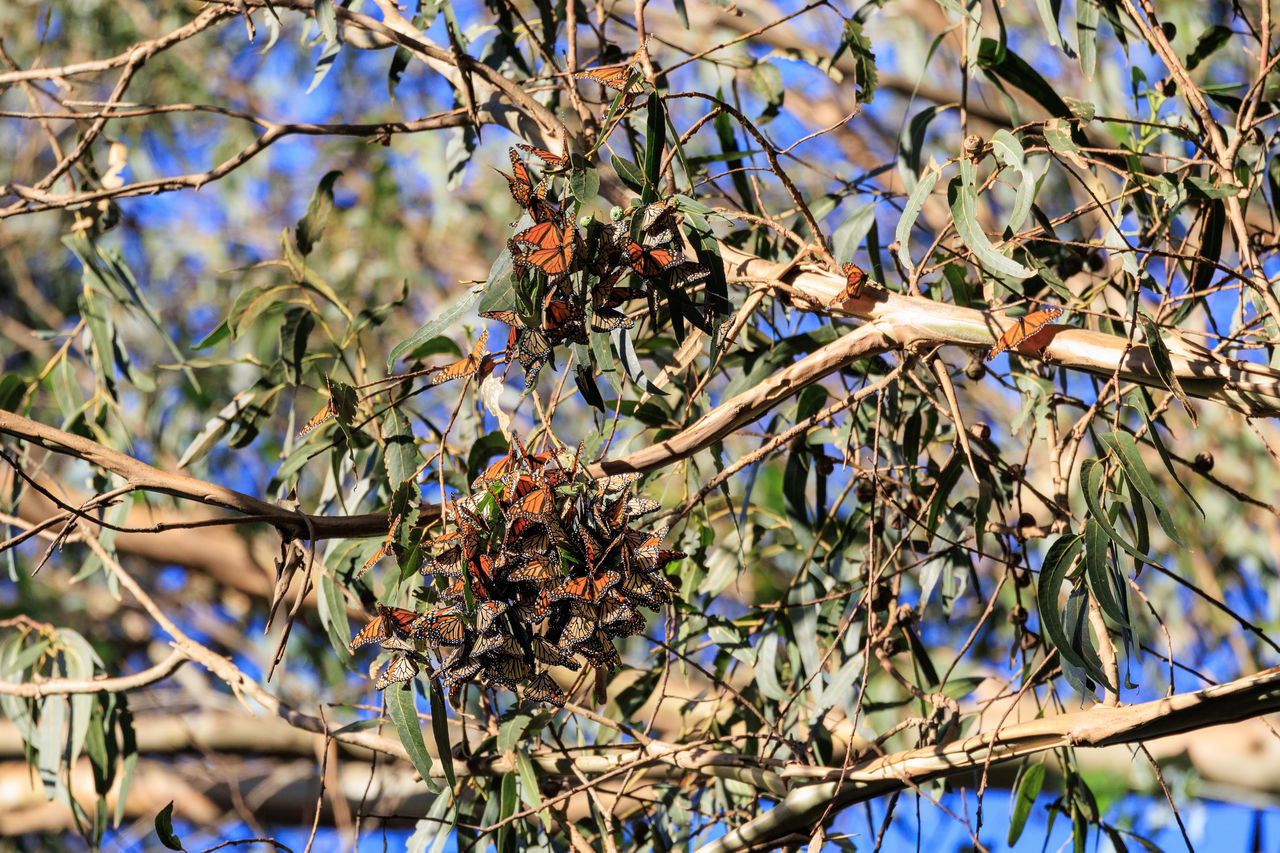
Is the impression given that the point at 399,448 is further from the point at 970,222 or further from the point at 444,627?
the point at 970,222


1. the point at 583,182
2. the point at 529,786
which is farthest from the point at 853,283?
the point at 529,786

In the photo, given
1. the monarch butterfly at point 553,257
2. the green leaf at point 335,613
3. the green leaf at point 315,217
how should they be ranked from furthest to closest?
the green leaf at point 315,217 → the green leaf at point 335,613 → the monarch butterfly at point 553,257

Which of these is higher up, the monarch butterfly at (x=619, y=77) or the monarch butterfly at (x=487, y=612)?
the monarch butterfly at (x=619, y=77)

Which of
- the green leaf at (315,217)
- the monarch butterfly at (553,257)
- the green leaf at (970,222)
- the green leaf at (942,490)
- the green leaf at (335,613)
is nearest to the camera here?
the monarch butterfly at (553,257)

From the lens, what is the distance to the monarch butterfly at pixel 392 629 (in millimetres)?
935

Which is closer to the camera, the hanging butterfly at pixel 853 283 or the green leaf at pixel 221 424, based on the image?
the hanging butterfly at pixel 853 283

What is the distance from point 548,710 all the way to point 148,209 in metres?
3.42

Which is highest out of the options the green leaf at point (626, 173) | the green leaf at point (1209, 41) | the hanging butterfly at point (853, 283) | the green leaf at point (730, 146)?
the green leaf at point (730, 146)

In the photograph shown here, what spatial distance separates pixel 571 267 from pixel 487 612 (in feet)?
0.89

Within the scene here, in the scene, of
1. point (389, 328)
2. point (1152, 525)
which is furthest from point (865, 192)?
point (389, 328)

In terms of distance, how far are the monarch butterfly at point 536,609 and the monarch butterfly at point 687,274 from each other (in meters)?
0.27

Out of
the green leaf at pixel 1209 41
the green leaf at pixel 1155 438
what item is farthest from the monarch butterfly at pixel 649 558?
the green leaf at pixel 1209 41

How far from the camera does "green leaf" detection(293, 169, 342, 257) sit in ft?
4.91

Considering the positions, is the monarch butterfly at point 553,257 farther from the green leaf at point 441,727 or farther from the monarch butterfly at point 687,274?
the green leaf at point 441,727
